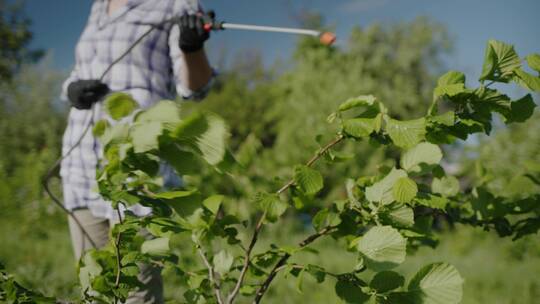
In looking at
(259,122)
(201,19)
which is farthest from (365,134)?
(259,122)

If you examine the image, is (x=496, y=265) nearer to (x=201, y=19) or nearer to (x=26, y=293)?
(x=201, y=19)

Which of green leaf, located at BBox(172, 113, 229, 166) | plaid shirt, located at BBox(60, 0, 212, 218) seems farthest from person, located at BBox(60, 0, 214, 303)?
green leaf, located at BBox(172, 113, 229, 166)

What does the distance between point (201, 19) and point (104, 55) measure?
0.47 meters

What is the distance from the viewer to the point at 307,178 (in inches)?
25.1

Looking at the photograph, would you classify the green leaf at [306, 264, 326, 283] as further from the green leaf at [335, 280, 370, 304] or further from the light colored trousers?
the light colored trousers

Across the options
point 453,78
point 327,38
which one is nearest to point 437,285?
point 453,78

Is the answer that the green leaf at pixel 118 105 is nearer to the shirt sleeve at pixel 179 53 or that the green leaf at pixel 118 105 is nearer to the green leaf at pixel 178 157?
the green leaf at pixel 178 157

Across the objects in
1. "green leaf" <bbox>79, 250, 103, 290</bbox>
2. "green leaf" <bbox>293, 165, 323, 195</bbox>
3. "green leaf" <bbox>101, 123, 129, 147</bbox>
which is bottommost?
"green leaf" <bbox>79, 250, 103, 290</bbox>

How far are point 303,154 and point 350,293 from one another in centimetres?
714

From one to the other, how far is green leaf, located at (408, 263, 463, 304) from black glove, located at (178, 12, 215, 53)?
0.83 metres

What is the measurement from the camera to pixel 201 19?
1109 millimetres

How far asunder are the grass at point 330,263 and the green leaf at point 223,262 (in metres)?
1.04

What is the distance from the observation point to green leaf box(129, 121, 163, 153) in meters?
0.39

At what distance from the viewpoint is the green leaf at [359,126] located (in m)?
0.58
